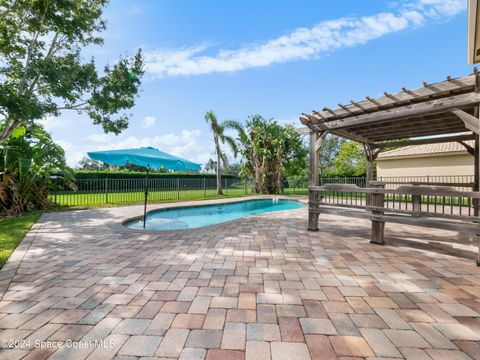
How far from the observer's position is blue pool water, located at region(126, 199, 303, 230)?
7726mm

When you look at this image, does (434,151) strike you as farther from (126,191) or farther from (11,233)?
(11,233)

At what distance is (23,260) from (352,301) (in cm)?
465

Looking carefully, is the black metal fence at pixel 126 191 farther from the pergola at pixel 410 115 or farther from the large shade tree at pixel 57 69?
the pergola at pixel 410 115

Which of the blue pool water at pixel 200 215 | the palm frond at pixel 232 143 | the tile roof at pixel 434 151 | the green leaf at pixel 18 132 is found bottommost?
the blue pool water at pixel 200 215

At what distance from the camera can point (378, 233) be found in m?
4.43

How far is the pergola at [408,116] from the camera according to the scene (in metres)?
3.58

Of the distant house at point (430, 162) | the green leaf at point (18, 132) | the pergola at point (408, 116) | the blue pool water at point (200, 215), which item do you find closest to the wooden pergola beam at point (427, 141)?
the pergola at point (408, 116)

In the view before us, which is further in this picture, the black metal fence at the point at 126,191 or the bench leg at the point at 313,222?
the black metal fence at the point at 126,191

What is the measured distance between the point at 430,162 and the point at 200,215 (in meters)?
15.1

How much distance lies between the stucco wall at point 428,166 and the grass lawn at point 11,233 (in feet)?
63.9

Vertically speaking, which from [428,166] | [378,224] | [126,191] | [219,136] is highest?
[219,136]

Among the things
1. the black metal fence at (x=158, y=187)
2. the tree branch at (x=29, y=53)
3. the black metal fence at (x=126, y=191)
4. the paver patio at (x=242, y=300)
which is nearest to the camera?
the paver patio at (x=242, y=300)

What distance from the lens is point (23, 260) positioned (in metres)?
3.48

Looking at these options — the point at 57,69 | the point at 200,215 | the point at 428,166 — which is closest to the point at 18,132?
the point at 57,69
